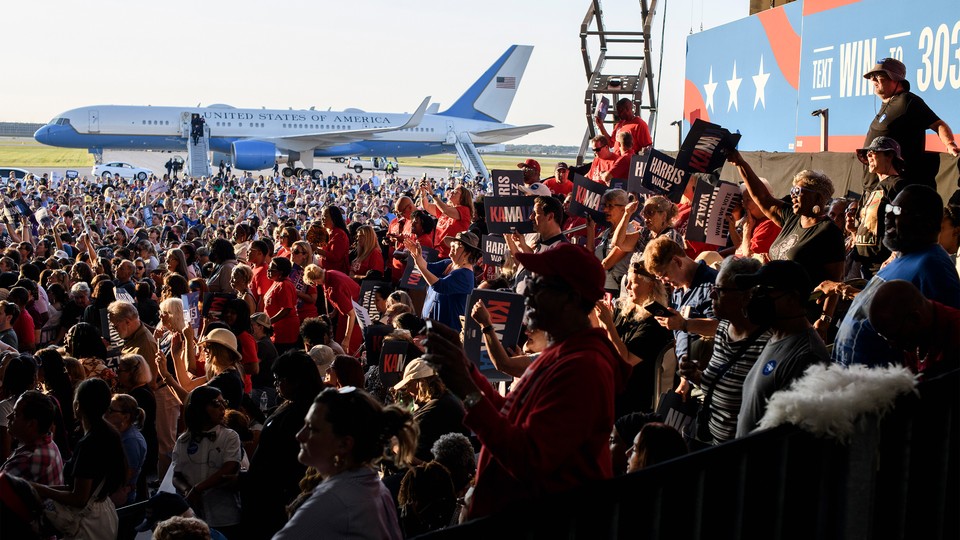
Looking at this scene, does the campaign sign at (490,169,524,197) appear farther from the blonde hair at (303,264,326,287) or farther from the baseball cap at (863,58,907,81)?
the baseball cap at (863,58,907,81)

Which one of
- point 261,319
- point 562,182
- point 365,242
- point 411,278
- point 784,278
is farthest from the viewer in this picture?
point 562,182

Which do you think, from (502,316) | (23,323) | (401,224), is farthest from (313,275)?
(401,224)

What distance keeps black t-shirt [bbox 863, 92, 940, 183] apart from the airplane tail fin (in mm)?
65557

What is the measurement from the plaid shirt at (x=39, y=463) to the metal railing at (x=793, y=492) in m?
3.53

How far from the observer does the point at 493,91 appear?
71.8 meters

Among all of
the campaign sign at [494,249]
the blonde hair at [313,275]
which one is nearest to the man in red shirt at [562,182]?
the campaign sign at [494,249]

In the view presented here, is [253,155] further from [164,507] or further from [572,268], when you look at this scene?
[572,268]

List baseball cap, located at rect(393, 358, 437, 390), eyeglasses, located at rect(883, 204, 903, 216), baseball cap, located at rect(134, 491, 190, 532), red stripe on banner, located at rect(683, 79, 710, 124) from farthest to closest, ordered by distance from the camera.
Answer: red stripe on banner, located at rect(683, 79, 710, 124), baseball cap, located at rect(393, 358, 437, 390), baseball cap, located at rect(134, 491, 190, 532), eyeglasses, located at rect(883, 204, 903, 216)

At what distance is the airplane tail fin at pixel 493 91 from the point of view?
7138 cm

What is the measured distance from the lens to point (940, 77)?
891 cm

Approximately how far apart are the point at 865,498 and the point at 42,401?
394 centimetres

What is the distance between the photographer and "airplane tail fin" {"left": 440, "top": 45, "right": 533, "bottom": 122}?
71375mm

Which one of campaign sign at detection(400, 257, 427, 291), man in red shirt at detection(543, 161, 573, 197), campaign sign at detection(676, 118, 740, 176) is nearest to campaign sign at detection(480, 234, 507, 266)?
campaign sign at detection(400, 257, 427, 291)

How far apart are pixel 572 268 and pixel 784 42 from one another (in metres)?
10.3
